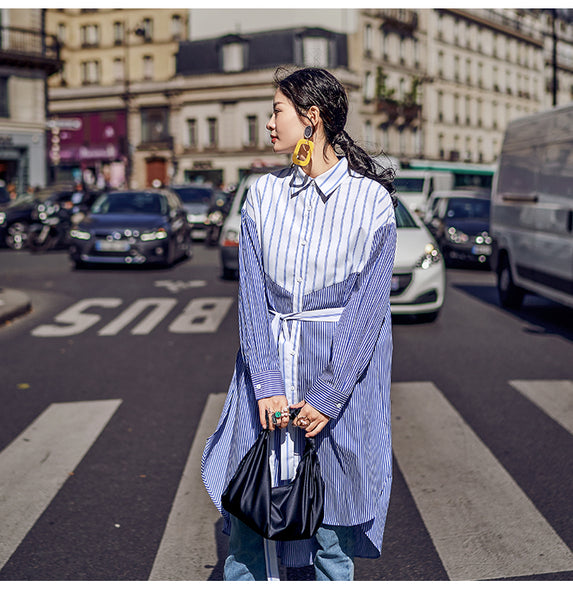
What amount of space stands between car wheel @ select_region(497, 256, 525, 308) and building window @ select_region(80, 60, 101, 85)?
6166 cm

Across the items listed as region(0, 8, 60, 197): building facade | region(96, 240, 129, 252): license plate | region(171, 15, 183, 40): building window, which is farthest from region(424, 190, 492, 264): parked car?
region(171, 15, 183, 40): building window

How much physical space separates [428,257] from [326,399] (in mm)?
8149

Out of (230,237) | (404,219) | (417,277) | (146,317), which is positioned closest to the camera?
(417,277)

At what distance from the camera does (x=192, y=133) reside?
64.1 meters

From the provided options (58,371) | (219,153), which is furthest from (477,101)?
(58,371)

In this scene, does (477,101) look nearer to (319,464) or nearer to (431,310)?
(431,310)

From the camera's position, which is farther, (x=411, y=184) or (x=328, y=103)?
(x=411, y=184)

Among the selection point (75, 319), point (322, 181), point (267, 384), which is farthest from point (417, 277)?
point (267, 384)

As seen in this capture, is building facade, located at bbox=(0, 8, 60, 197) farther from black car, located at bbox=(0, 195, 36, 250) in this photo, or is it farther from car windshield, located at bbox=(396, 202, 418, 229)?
car windshield, located at bbox=(396, 202, 418, 229)

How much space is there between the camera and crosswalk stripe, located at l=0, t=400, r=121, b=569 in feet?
13.2

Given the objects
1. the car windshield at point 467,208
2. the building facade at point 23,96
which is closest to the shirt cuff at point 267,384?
the car windshield at point 467,208

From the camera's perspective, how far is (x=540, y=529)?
3902mm

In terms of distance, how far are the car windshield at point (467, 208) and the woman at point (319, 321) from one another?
1644cm

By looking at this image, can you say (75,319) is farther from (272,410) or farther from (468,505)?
(272,410)
